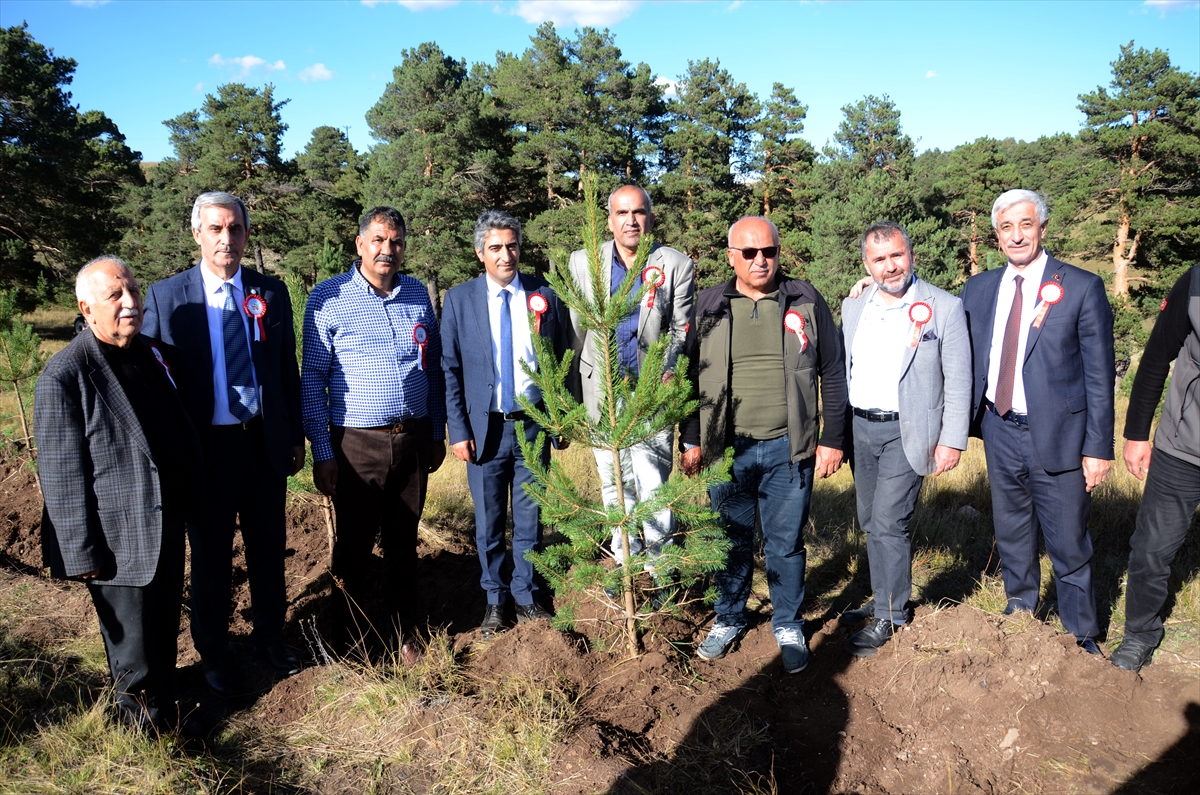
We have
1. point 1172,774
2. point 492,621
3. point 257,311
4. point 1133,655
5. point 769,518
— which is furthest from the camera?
point 492,621

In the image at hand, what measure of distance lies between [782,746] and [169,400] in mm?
3227

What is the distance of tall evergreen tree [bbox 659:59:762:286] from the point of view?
28328 mm

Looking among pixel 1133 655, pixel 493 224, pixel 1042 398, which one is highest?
pixel 493 224

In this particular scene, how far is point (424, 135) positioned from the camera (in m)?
27.2

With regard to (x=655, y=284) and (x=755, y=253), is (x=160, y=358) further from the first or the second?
(x=755, y=253)

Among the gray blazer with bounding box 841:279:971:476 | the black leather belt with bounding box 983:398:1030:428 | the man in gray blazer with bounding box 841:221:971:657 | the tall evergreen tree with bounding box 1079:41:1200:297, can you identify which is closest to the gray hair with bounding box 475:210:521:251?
the man in gray blazer with bounding box 841:221:971:657

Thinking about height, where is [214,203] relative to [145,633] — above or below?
above

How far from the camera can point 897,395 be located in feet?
12.5

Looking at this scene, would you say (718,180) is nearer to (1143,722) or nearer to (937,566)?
(937,566)

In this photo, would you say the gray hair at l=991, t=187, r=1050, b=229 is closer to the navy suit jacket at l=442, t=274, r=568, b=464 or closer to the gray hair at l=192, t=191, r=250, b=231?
the navy suit jacket at l=442, t=274, r=568, b=464

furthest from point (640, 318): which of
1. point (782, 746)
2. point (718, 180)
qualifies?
point (718, 180)

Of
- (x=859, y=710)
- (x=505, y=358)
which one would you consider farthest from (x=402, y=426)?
(x=859, y=710)

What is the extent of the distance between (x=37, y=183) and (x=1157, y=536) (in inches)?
1037

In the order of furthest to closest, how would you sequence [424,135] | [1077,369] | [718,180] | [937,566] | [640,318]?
[718,180], [424,135], [937,566], [640,318], [1077,369]
